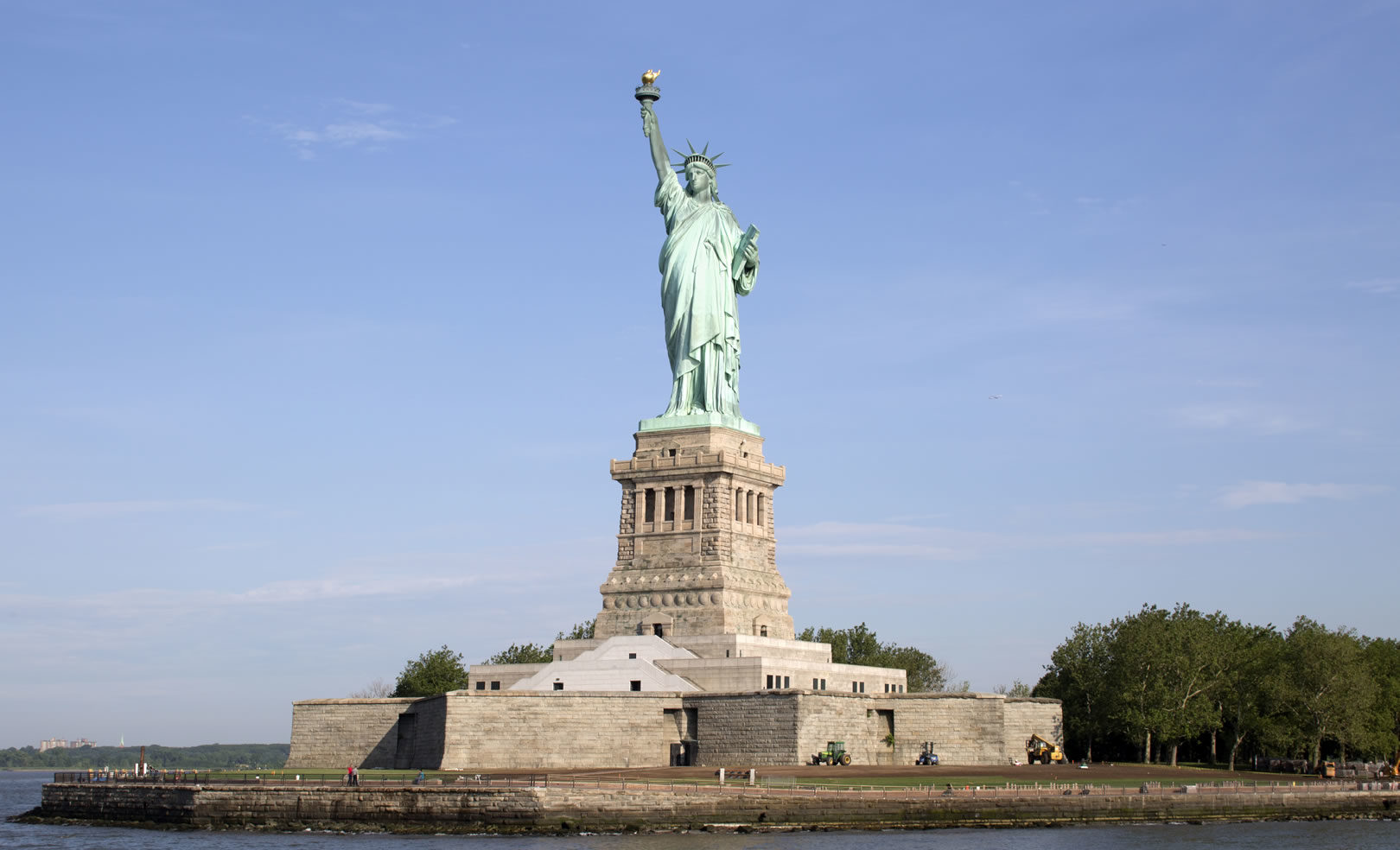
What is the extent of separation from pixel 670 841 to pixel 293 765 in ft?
85.4

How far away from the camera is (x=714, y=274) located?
7225 centimetres

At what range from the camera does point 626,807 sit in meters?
48.2

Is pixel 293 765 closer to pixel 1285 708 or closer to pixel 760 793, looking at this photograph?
pixel 760 793

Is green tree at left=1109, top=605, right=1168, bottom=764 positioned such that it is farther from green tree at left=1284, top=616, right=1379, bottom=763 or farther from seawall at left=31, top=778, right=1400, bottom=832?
seawall at left=31, top=778, right=1400, bottom=832

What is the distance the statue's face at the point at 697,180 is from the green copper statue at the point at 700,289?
38 millimetres

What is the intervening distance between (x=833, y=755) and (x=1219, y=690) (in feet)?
89.0

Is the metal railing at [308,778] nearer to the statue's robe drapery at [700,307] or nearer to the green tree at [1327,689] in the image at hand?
the statue's robe drapery at [700,307]

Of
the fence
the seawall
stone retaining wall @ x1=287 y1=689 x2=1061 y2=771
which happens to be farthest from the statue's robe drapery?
the seawall

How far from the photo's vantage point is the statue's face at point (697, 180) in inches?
2884

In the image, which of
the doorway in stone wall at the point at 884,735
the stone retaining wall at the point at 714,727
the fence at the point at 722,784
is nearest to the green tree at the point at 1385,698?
the fence at the point at 722,784

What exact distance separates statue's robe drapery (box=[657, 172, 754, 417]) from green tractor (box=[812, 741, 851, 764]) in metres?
17.5

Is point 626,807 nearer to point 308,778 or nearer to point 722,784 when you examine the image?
point 722,784

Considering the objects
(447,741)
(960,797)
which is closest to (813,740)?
(960,797)

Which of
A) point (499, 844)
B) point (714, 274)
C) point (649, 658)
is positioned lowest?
point (499, 844)
